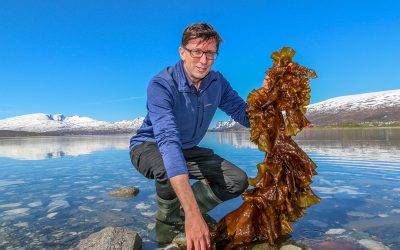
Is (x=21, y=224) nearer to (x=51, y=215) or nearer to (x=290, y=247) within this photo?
(x=51, y=215)

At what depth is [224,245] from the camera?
4.21m

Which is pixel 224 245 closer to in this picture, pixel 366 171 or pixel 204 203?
pixel 204 203

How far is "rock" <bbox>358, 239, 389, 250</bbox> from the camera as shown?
13.6 feet

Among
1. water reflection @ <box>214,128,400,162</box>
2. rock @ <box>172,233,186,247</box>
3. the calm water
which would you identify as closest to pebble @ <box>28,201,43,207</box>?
the calm water

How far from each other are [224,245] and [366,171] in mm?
7611

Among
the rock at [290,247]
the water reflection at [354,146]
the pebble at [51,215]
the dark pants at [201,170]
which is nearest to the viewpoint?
the rock at [290,247]

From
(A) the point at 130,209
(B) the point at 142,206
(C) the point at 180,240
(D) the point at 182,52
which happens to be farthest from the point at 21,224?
(D) the point at 182,52

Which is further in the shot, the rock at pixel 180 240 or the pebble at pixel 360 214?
the pebble at pixel 360 214

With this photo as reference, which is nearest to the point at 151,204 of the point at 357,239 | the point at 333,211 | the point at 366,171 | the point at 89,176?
the point at 333,211

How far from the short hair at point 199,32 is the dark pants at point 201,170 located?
5.68 feet

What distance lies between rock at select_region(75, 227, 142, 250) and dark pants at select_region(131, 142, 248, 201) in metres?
0.84

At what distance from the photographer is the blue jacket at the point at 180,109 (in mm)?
3518

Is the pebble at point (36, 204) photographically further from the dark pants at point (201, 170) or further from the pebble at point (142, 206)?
the dark pants at point (201, 170)

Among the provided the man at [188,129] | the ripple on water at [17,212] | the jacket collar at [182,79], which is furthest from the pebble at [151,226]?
the ripple on water at [17,212]
